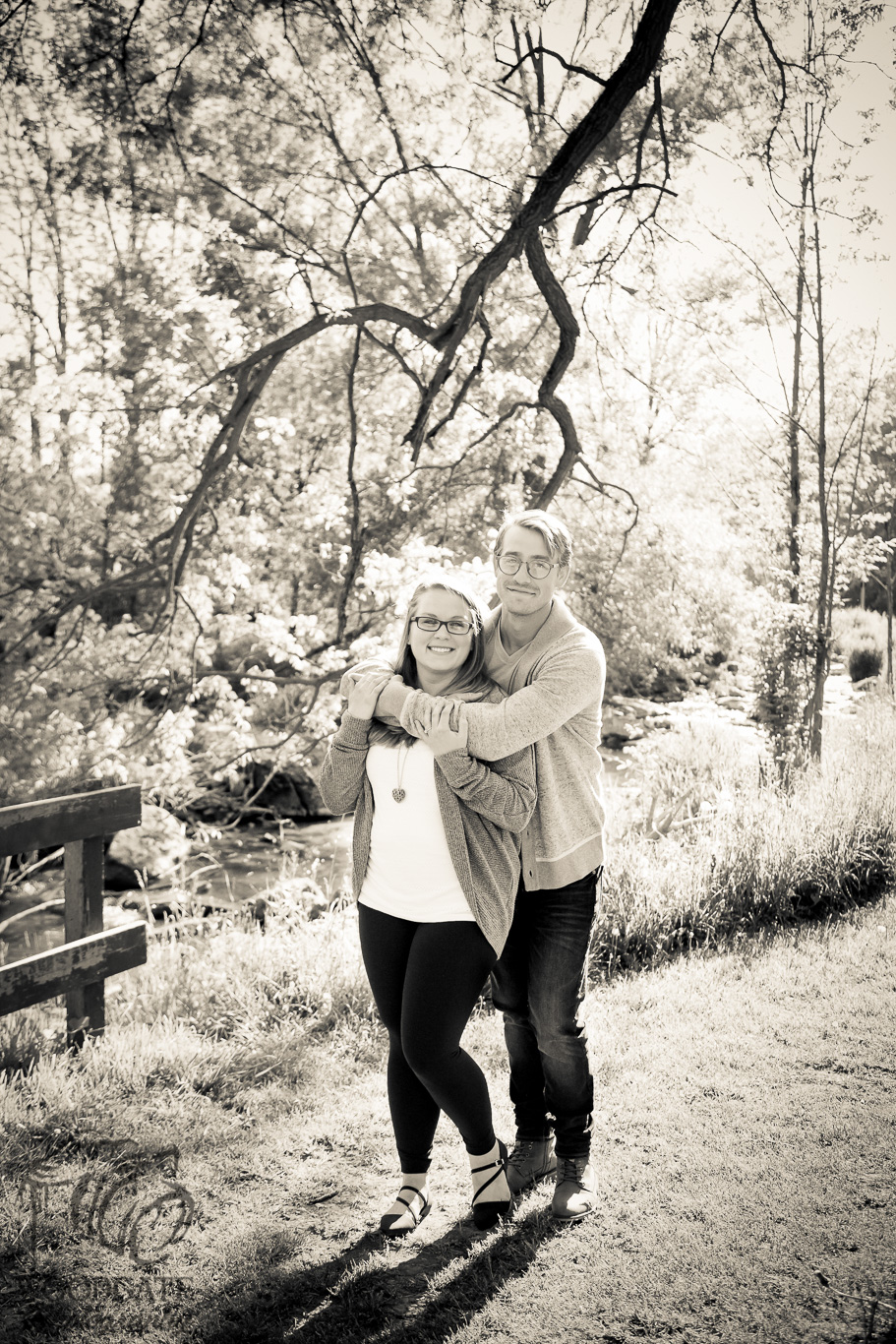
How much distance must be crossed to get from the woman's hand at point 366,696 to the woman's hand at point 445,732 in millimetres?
206

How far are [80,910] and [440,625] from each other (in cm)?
256

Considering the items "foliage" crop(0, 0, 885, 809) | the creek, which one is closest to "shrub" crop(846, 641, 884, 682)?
the creek

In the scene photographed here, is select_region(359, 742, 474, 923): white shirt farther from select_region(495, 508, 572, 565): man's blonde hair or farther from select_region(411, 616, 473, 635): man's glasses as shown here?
select_region(495, 508, 572, 565): man's blonde hair

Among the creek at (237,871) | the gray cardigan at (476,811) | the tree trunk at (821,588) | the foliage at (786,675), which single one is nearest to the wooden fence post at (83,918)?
the gray cardigan at (476,811)

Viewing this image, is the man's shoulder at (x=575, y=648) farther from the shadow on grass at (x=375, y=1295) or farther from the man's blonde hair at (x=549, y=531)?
the shadow on grass at (x=375, y=1295)

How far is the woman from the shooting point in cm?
248

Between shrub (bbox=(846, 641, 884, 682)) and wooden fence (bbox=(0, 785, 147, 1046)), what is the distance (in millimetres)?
16954

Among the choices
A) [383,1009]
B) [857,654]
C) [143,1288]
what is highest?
[857,654]

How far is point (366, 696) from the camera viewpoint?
2584mm

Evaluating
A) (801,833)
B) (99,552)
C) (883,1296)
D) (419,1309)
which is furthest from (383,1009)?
(99,552)

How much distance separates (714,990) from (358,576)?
19.0 feet

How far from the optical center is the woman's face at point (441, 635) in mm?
2625

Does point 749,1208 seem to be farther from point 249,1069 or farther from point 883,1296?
point 249,1069

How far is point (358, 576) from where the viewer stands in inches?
362
